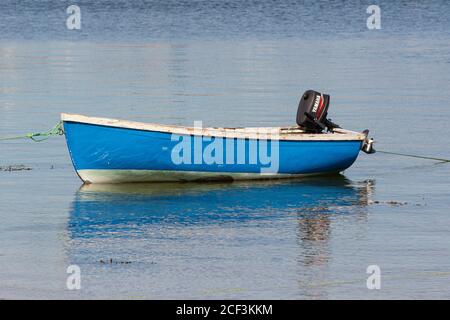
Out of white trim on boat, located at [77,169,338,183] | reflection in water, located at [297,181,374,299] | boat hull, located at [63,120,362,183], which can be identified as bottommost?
reflection in water, located at [297,181,374,299]

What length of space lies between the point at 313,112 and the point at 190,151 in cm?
285

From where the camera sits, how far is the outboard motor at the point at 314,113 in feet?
79.5

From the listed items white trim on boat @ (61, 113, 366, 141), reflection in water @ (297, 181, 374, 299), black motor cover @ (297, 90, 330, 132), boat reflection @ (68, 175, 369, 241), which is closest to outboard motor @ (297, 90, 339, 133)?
black motor cover @ (297, 90, 330, 132)

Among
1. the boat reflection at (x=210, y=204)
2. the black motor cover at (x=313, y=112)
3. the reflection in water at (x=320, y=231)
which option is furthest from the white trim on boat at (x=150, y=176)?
the reflection in water at (x=320, y=231)

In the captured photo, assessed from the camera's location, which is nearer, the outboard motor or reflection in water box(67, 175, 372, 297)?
reflection in water box(67, 175, 372, 297)

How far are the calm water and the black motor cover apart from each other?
3.49ft

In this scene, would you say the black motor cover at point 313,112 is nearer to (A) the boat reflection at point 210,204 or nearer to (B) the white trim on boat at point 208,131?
(B) the white trim on boat at point 208,131

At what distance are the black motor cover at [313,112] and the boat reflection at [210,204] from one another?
1027 millimetres

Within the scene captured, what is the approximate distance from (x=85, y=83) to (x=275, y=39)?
21.5m

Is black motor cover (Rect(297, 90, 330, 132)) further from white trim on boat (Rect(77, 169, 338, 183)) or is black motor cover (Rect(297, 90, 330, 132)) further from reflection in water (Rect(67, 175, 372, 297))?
white trim on boat (Rect(77, 169, 338, 183))

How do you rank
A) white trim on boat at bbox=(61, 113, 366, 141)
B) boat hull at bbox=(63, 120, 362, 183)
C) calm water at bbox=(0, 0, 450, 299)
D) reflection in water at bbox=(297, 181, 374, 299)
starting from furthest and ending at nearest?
boat hull at bbox=(63, 120, 362, 183) < white trim on boat at bbox=(61, 113, 366, 141) < calm water at bbox=(0, 0, 450, 299) < reflection in water at bbox=(297, 181, 374, 299)

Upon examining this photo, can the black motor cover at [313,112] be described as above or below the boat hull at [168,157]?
above

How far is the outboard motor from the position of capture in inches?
954
